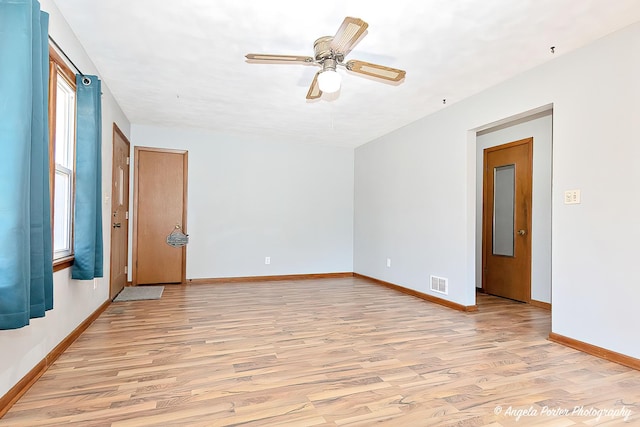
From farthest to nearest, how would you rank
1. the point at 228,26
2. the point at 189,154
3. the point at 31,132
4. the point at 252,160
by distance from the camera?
the point at 252,160 → the point at 189,154 → the point at 228,26 → the point at 31,132

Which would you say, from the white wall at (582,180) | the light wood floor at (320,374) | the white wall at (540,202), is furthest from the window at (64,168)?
the white wall at (540,202)

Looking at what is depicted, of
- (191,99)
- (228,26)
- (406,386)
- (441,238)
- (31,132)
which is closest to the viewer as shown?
(31,132)

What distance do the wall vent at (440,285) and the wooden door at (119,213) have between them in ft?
12.9

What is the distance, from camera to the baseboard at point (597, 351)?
8.03ft

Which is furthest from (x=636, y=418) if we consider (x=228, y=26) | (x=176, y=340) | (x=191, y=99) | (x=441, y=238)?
(x=191, y=99)

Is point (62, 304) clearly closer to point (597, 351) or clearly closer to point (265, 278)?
point (265, 278)

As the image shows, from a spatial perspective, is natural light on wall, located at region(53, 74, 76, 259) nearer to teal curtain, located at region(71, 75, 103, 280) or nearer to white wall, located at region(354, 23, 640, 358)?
teal curtain, located at region(71, 75, 103, 280)

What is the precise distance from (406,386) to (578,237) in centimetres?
190

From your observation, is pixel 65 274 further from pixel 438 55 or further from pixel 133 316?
pixel 438 55

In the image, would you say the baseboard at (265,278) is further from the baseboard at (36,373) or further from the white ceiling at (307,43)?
the white ceiling at (307,43)

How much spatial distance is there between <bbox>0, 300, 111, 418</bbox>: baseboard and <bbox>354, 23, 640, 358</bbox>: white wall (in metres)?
3.78

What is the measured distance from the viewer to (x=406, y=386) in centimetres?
214

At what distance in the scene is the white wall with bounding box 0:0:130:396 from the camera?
190 centimetres

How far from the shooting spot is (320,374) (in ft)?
7.55
